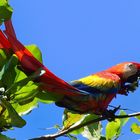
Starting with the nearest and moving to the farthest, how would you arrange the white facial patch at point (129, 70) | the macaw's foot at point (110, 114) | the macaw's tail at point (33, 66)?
1. the macaw's tail at point (33, 66)
2. the macaw's foot at point (110, 114)
3. the white facial patch at point (129, 70)

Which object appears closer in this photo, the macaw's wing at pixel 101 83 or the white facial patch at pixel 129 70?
the macaw's wing at pixel 101 83

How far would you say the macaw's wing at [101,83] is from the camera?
6.36 ft

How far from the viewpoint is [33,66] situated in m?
1.66

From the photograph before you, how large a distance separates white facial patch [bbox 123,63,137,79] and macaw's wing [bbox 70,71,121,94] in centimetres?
6

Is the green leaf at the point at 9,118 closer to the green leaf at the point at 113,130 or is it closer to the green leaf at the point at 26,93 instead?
the green leaf at the point at 26,93

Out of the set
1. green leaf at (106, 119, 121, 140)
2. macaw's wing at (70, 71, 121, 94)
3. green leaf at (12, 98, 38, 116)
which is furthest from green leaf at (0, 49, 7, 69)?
green leaf at (106, 119, 121, 140)

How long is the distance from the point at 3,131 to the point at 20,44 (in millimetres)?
311

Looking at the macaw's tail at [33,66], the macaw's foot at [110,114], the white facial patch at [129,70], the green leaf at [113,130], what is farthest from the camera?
the green leaf at [113,130]

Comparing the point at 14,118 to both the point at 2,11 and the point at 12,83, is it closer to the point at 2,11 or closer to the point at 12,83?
the point at 12,83

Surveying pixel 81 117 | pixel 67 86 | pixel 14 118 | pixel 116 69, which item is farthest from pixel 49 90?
pixel 116 69

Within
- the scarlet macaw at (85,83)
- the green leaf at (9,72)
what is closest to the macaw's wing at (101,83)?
the scarlet macaw at (85,83)

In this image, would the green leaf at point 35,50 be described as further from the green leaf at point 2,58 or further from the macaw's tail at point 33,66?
the green leaf at point 2,58

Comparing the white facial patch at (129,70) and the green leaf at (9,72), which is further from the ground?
the white facial patch at (129,70)

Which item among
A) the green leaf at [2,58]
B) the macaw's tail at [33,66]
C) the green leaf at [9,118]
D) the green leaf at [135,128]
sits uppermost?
the green leaf at [135,128]
